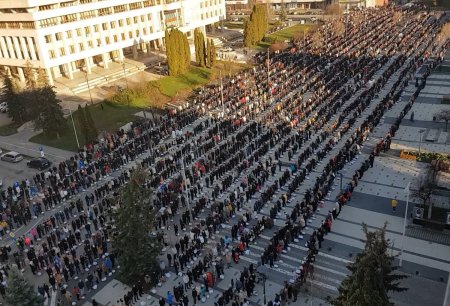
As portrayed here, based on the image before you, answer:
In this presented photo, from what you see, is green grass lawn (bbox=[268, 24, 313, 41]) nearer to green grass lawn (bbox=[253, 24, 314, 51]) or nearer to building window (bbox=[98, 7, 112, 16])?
green grass lawn (bbox=[253, 24, 314, 51])

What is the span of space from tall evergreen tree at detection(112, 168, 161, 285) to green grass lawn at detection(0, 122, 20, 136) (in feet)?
87.8

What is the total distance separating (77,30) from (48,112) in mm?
18304

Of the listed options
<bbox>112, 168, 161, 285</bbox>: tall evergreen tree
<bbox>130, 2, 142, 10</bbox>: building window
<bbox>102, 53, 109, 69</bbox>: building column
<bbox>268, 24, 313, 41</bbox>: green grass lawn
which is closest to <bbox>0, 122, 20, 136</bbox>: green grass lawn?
<bbox>102, 53, 109, 69</bbox>: building column

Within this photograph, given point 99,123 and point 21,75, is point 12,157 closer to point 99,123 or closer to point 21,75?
point 99,123

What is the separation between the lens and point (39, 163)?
32.2 meters

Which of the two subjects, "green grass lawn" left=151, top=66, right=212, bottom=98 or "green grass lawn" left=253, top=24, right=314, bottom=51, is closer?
"green grass lawn" left=151, top=66, right=212, bottom=98

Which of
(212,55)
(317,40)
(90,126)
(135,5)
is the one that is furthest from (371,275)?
(135,5)

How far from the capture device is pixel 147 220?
18.7 metres

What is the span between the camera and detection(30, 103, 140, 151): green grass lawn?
37281 millimetres

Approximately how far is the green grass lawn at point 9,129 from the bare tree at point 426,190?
1378 inches

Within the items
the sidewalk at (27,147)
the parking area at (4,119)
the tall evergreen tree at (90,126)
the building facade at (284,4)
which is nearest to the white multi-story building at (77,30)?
the parking area at (4,119)

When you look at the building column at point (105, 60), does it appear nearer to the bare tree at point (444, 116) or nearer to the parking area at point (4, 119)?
the parking area at point (4, 119)

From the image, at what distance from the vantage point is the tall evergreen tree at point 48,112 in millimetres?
36750

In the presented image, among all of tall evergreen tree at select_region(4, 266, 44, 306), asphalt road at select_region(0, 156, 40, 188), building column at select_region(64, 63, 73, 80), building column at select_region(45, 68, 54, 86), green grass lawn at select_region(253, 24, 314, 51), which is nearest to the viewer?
tall evergreen tree at select_region(4, 266, 44, 306)
